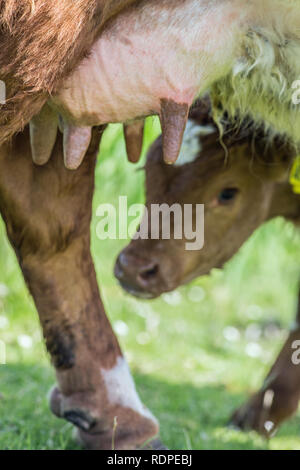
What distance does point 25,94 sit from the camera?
1.96 metres

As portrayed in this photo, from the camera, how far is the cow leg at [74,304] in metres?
2.49

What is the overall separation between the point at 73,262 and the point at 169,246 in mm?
1125

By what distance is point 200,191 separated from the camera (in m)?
3.62

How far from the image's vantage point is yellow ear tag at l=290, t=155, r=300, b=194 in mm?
3402

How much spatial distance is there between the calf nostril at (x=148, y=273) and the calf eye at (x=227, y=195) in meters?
0.44

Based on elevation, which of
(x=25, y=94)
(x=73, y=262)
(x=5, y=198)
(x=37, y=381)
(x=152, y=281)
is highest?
(x=25, y=94)

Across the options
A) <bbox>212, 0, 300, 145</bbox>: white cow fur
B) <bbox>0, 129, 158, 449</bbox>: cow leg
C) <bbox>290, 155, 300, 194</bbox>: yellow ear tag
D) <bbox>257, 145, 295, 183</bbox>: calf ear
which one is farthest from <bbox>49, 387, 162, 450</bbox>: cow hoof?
<bbox>257, 145, 295, 183</bbox>: calf ear

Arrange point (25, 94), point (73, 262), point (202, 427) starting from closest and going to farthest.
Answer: point (25, 94) → point (73, 262) → point (202, 427)

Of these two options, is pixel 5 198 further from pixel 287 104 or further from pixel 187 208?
pixel 187 208

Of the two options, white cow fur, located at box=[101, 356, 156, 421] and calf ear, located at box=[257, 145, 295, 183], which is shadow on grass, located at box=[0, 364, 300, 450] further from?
calf ear, located at box=[257, 145, 295, 183]

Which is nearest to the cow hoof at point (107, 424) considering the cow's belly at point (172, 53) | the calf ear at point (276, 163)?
the cow's belly at point (172, 53)

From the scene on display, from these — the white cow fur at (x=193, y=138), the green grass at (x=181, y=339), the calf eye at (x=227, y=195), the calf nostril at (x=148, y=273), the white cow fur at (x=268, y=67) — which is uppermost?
the white cow fur at (x=268, y=67)

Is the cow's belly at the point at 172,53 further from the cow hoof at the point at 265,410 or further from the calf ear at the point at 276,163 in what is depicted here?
the cow hoof at the point at 265,410

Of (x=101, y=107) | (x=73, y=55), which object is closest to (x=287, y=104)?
(x=101, y=107)
